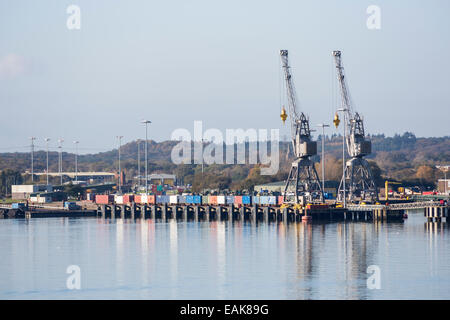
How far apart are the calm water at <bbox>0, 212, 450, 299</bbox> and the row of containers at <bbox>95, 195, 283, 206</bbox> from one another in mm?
25165

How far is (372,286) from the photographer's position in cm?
5659

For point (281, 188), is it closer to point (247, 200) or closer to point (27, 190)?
point (247, 200)

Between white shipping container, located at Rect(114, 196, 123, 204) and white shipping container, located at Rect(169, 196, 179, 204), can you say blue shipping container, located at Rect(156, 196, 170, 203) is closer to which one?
white shipping container, located at Rect(169, 196, 179, 204)

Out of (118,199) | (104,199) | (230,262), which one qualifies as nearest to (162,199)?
(118,199)

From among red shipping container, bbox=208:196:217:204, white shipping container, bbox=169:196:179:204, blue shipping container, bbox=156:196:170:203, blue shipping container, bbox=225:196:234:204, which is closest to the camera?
blue shipping container, bbox=225:196:234:204

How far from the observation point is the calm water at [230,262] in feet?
182

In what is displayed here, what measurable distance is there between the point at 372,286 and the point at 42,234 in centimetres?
5336

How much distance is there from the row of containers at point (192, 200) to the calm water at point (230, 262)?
25165mm

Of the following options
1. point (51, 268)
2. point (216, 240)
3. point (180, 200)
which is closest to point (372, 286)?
point (51, 268)

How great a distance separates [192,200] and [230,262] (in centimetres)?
7437

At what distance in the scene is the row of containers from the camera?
13162 centimetres

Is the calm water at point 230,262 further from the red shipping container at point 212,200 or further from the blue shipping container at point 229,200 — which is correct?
the red shipping container at point 212,200

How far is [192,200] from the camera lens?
143500 mm

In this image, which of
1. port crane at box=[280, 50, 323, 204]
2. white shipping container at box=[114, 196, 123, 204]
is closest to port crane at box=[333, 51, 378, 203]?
port crane at box=[280, 50, 323, 204]
